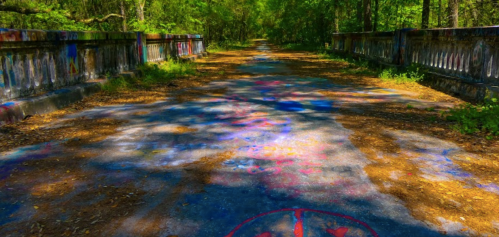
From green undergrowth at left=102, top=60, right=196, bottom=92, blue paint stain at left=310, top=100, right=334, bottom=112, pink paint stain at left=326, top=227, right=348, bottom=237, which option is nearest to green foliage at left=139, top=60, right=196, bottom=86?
green undergrowth at left=102, top=60, right=196, bottom=92

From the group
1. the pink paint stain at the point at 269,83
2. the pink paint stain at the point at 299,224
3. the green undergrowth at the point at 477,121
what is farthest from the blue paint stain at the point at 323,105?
the pink paint stain at the point at 299,224

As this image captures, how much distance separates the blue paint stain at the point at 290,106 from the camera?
6.30 meters

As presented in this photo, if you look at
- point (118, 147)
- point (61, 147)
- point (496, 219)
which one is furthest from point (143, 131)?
point (496, 219)

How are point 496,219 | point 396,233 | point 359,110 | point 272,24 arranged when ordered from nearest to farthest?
point 396,233 → point 496,219 → point 359,110 → point 272,24

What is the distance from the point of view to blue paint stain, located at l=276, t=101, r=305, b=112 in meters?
6.30

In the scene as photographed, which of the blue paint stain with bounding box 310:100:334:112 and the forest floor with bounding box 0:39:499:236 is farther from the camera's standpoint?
the blue paint stain with bounding box 310:100:334:112

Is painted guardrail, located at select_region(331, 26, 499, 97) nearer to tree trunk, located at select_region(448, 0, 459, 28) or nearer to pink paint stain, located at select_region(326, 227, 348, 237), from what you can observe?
tree trunk, located at select_region(448, 0, 459, 28)

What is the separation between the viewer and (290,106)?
657 centimetres

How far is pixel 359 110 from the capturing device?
617 centimetres

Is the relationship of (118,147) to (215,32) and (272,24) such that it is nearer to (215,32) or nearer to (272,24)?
(215,32)

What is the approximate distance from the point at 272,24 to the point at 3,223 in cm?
7705

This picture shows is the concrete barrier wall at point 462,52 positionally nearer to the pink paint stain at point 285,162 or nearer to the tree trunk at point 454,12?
the tree trunk at point 454,12

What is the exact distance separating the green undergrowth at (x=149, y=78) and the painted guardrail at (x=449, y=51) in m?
7.18

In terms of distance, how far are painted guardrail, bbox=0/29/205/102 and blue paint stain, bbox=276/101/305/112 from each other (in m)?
4.30
